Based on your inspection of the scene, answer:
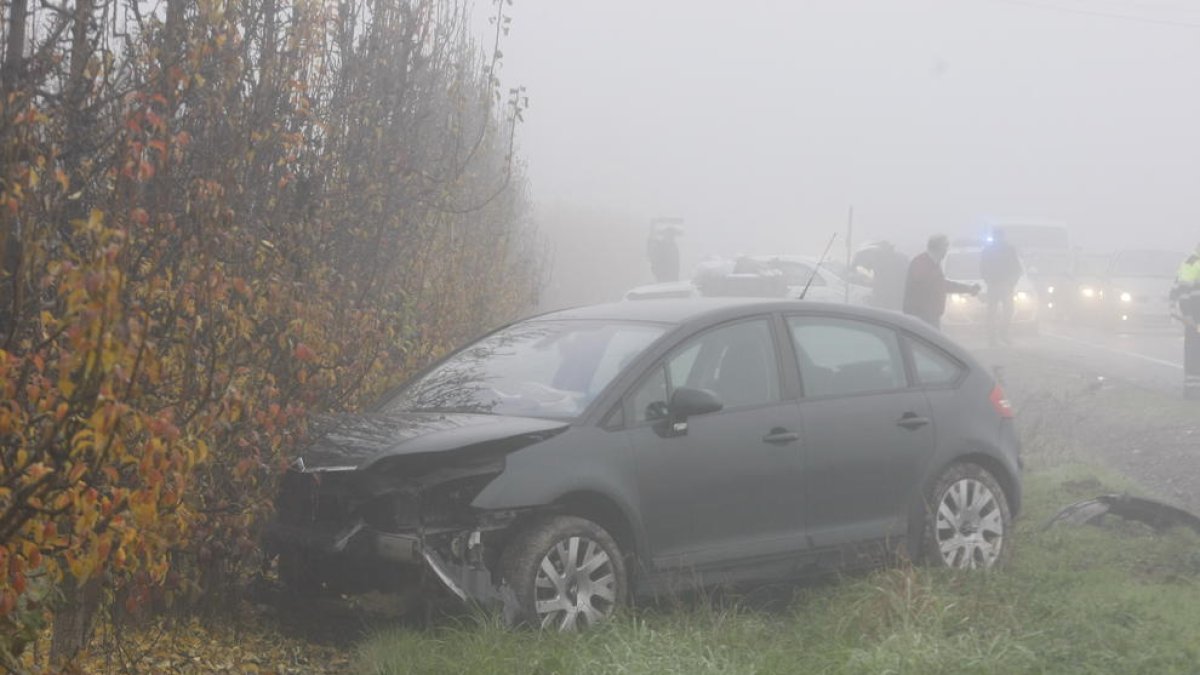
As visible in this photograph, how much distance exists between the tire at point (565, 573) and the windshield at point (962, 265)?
2229cm

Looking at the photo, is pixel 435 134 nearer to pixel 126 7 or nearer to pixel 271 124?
pixel 271 124

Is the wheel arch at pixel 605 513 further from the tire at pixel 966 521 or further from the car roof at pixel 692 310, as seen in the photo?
the tire at pixel 966 521

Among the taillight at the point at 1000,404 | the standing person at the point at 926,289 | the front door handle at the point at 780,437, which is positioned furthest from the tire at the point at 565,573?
the standing person at the point at 926,289

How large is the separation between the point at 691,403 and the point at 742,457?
43cm

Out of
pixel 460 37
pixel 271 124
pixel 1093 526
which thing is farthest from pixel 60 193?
pixel 460 37

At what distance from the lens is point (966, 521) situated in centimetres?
818

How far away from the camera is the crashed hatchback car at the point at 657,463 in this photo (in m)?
6.58

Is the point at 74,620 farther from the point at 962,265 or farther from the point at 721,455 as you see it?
the point at 962,265

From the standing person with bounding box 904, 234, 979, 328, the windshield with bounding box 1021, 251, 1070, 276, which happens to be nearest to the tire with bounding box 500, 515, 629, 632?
the standing person with bounding box 904, 234, 979, 328

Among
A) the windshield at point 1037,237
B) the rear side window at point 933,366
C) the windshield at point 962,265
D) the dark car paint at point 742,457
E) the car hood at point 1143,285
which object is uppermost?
the windshield at point 1037,237

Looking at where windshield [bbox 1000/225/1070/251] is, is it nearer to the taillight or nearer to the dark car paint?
the taillight

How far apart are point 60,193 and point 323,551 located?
235 cm

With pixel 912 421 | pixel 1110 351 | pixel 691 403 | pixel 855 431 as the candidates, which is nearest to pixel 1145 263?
pixel 1110 351

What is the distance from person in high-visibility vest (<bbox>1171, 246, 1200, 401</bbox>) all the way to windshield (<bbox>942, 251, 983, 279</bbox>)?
9.35m
